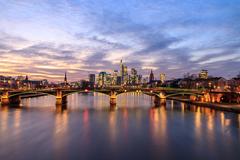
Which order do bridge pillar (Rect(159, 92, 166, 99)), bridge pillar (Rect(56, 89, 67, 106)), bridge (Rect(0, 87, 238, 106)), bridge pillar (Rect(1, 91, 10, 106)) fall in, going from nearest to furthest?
bridge pillar (Rect(1, 91, 10, 106)) → bridge (Rect(0, 87, 238, 106)) → bridge pillar (Rect(56, 89, 67, 106)) → bridge pillar (Rect(159, 92, 166, 99))

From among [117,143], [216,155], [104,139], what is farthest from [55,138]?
[216,155]

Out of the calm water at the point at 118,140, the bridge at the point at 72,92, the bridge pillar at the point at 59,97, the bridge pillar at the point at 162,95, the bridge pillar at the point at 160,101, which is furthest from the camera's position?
the bridge pillar at the point at 162,95

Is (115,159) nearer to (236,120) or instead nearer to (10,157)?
(10,157)

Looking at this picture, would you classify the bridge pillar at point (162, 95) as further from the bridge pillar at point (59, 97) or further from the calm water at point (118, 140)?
the calm water at point (118, 140)

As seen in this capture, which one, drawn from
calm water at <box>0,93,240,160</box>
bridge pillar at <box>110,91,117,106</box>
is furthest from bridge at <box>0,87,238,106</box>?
calm water at <box>0,93,240,160</box>

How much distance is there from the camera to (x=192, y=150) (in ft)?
83.9

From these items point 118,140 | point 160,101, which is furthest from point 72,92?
point 118,140

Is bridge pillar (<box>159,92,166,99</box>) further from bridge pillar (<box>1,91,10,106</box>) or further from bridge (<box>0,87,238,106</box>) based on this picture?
bridge pillar (<box>1,91,10,106</box>)

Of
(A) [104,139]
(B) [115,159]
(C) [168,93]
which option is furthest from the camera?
(C) [168,93]

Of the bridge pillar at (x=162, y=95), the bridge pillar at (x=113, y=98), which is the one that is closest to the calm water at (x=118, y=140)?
the bridge pillar at (x=113, y=98)

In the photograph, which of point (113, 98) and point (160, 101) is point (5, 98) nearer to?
point (113, 98)

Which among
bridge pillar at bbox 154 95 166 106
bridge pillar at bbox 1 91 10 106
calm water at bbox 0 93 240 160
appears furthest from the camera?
bridge pillar at bbox 154 95 166 106

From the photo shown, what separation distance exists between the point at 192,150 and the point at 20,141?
18.5m

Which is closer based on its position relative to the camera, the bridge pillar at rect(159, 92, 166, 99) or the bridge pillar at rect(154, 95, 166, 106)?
the bridge pillar at rect(154, 95, 166, 106)
